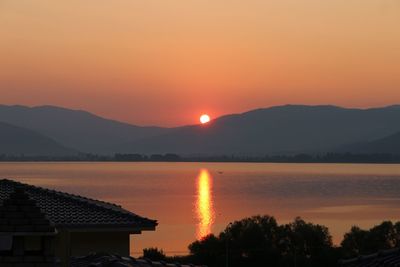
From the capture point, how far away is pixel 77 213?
1748 centimetres

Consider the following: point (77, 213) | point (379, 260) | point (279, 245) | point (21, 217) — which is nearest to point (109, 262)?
point (21, 217)

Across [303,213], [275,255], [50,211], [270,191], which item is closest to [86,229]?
[50,211]

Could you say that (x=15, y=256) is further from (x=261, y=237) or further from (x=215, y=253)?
(x=261, y=237)

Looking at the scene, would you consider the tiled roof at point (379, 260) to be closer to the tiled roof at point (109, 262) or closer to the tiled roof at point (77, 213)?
the tiled roof at point (109, 262)

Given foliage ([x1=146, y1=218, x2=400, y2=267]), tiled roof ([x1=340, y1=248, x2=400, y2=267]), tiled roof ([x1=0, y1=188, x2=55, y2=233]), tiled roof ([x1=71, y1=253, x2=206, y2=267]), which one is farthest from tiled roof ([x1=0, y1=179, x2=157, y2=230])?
foliage ([x1=146, y1=218, x2=400, y2=267])

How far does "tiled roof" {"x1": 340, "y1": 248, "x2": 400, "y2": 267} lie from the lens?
500 inches

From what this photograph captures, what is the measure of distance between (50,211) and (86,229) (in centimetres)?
89

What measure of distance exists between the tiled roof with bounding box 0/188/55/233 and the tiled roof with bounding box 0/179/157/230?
23.4 ft

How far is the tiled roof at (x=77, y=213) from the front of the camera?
16797mm

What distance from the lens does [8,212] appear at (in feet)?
29.1

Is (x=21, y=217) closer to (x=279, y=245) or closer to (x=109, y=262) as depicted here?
(x=109, y=262)

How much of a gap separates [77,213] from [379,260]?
22.4 ft

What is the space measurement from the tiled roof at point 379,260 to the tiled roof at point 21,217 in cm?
573

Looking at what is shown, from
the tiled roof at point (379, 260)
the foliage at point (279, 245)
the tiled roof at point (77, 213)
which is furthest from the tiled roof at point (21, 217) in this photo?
the foliage at point (279, 245)
